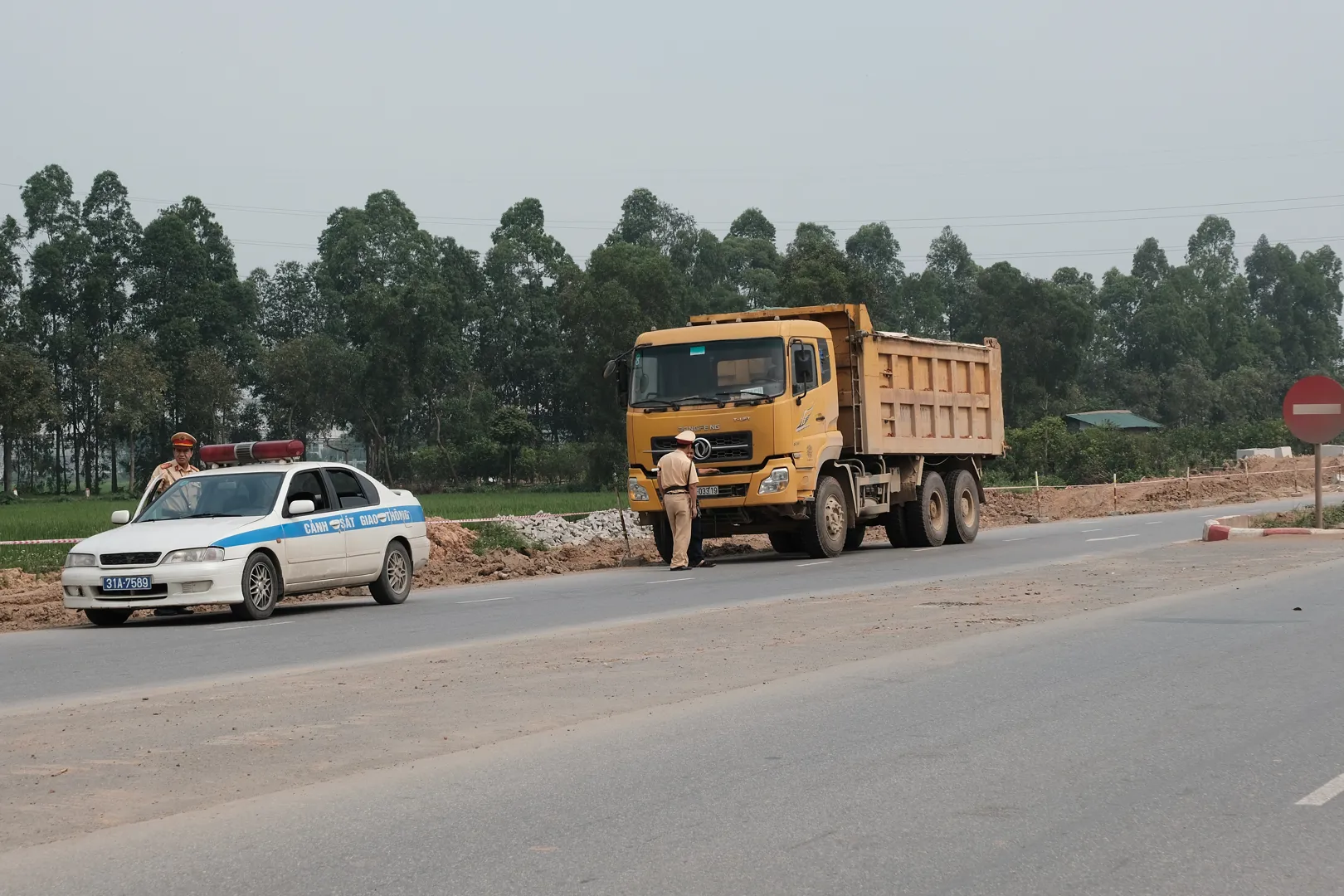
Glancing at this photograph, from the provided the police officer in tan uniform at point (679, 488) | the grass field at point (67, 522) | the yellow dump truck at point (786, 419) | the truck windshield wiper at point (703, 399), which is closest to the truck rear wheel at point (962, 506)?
the yellow dump truck at point (786, 419)

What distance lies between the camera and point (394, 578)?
18672 mm

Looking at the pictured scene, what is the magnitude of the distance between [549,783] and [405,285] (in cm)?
8925

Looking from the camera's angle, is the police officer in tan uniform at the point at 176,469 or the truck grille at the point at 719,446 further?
the truck grille at the point at 719,446

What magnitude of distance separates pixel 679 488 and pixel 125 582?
8.70 metres

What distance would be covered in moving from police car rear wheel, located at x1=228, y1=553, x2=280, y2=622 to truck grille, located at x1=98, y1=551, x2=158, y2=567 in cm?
93

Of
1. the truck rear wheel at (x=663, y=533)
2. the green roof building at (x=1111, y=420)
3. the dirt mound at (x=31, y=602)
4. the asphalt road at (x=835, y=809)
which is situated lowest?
the asphalt road at (x=835, y=809)

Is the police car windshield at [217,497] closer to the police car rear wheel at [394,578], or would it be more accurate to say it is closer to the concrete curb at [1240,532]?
the police car rear wheel at [394,578]

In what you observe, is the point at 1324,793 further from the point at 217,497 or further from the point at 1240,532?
the point at 1240,532

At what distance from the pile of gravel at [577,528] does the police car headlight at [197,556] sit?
50.2 feet

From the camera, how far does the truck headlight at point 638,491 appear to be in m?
23.7

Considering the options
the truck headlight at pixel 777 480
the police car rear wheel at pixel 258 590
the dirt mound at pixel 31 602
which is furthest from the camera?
the truck headlight at pixel 777 480

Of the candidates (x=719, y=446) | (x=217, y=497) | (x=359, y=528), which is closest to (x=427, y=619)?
(x=359, y=528)

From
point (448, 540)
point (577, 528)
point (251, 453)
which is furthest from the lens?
point (577, 528)

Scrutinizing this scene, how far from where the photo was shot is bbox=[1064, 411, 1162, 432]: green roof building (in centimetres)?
10675
